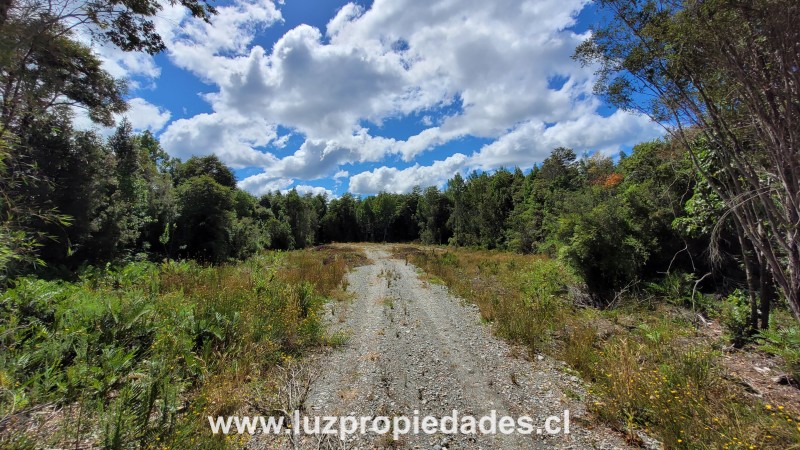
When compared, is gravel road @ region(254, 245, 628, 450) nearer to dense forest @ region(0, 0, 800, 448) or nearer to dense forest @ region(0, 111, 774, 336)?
dense forest @ region(0, 0, 800, 448)

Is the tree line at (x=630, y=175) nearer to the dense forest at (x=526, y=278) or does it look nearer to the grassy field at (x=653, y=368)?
the dense forest at (x=526, y=278)

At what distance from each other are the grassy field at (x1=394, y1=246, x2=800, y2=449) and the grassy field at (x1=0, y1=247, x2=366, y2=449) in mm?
4491

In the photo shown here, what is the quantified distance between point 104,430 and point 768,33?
333 inches

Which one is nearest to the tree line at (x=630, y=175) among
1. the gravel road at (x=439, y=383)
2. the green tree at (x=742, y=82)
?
the green tree at (x=742, y=82)

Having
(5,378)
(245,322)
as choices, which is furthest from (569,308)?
(5,378)

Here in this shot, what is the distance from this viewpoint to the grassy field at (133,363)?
2.74 metres

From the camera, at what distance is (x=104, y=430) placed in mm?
2711

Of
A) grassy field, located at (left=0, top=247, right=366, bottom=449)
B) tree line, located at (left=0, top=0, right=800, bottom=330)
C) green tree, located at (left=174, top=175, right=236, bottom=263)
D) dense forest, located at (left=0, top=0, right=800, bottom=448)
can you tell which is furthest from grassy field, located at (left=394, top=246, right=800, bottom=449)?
green tree, located at (left=174, top=175, right=236, bottom=263)

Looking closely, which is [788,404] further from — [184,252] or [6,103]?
[184,252]

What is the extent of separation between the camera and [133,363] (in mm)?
3873

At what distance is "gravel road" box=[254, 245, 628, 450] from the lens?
342 cm

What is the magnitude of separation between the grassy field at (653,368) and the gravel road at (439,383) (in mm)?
382

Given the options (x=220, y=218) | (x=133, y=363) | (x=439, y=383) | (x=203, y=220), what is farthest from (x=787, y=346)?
(x=203, y=220)

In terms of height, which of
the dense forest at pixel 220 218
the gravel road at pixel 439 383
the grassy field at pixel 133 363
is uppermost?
the dense forest at pixel 220 218
